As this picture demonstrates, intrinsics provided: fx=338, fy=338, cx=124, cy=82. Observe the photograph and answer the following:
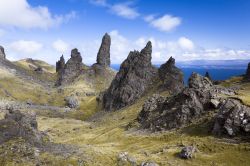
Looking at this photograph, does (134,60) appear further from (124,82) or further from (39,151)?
(39,151)

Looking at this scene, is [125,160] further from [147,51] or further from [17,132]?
[147,51]

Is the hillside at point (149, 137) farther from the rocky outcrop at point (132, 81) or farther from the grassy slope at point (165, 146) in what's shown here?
the rocky outcrop at point (132, 81)

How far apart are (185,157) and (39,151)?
2599cm

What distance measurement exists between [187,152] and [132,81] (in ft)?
352

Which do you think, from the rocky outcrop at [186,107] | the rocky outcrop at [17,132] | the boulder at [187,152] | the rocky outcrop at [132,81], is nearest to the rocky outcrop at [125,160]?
the boulder at [187,152]

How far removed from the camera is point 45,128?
132 meters

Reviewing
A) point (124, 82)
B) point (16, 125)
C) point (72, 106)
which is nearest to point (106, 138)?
point (16, 125)

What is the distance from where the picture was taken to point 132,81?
16725cm

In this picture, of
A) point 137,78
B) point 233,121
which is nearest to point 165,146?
A: point 233,121

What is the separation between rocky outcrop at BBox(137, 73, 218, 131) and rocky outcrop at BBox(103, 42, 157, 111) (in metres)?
64.8

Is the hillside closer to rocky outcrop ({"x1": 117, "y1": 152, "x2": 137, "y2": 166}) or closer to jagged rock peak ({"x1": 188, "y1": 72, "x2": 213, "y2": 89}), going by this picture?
jagged rock peak ({"x1": 188, "y1": 72, "x2": 213, "y2": 89})

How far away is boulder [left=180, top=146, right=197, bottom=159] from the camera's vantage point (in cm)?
6068

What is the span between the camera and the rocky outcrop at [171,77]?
147 metres

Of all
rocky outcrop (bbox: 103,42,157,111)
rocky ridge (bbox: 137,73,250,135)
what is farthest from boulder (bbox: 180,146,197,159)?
rocky outcrop (bbox: 103,42,157,111)
